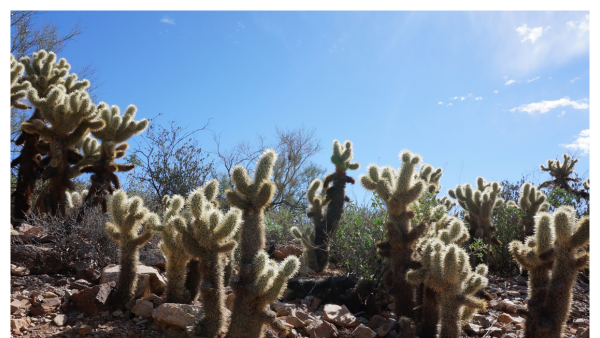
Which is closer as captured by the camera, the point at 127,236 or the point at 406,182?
the point at 406,182

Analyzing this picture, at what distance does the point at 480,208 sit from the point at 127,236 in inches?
227

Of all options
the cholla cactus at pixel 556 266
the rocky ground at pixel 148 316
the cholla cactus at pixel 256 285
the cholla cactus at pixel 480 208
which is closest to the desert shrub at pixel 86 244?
the rocky ground at pixel 148 316

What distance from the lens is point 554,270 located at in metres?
3.51

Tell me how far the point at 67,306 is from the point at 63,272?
130cm

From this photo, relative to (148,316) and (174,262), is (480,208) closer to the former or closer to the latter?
(174,262)

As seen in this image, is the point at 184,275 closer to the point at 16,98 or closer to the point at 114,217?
the point at 114,217

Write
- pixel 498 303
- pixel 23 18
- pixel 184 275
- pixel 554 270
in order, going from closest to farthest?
pixel 554 270 → pixel 184 275 → pixel 498 303 → pixel 23 18

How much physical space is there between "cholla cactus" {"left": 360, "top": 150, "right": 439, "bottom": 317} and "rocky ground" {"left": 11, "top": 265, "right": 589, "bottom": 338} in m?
0.31

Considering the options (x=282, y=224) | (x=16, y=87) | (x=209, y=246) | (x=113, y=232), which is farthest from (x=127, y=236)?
(x=282, y=224)

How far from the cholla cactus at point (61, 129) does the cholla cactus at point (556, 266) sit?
689 cm

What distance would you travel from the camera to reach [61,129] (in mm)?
7207

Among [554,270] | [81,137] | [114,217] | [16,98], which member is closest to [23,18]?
[16,98]

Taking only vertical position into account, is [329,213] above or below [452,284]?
above

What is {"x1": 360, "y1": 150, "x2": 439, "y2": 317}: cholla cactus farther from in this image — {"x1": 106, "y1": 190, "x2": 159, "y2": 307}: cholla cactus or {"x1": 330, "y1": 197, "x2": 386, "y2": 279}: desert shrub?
{"x1": 106, "y1": 190, "x2": 159, "y2": 307}: cholla cactus
